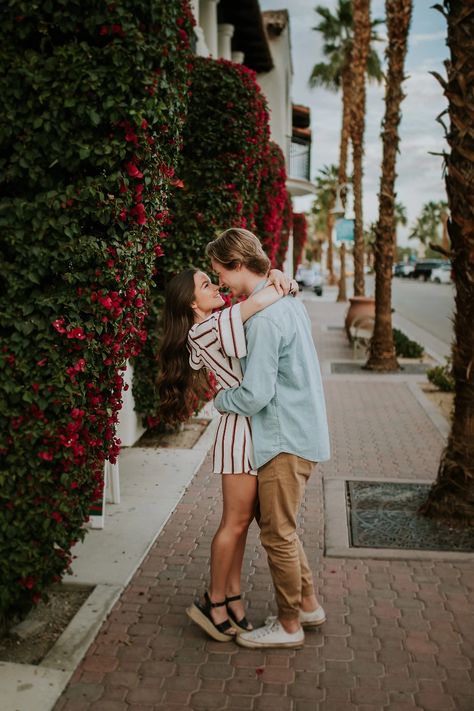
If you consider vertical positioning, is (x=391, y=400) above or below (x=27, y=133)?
below

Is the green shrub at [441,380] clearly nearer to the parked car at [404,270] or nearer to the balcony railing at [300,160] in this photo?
the balcony railing at [300,160]

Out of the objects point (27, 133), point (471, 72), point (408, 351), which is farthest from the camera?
point (408, 351)

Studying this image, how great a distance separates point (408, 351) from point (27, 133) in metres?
13.2

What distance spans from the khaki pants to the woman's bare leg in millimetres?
78

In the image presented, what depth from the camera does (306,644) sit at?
3793mm

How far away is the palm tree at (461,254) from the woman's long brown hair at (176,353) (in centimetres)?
253

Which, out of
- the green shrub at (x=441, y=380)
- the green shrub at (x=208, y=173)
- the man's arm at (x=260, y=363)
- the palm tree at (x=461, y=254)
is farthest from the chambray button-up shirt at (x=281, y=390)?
the green shrub at (x=441, y=380)

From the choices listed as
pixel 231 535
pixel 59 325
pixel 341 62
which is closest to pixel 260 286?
pixel 59 325

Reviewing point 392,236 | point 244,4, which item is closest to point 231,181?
point 392,236

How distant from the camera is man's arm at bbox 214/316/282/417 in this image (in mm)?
3320

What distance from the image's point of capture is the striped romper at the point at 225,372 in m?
3.38

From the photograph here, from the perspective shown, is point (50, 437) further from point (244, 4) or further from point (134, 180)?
point (244, 4)

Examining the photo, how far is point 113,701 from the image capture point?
10.7ft

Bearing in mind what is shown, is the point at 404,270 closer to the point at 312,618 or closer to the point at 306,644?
the point at 312,618
